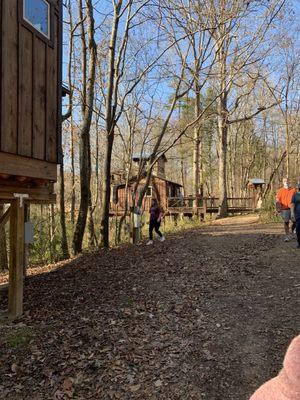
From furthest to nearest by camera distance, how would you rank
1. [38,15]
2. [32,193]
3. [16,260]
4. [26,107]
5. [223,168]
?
[223,168], [32,193], [16,260], [38,15], [26,107]

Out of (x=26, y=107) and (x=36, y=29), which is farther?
(x=36, y=29)

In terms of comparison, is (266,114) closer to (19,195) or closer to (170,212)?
(170,212)

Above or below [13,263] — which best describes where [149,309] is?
below

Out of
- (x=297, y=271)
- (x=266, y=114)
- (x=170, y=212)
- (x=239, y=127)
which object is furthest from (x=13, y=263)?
(x=239, y=127)

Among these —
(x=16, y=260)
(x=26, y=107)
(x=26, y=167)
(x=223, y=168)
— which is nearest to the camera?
(x=26, y=107)

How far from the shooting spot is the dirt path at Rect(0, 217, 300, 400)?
499 centimetres

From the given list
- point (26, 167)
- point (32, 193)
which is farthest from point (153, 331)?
point (32, 193)

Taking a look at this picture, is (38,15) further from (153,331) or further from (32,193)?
(153,331)

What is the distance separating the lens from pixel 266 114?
41.2 metres

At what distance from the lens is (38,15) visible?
729 centimetres

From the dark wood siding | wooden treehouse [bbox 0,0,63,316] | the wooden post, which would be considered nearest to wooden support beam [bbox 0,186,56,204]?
wooden treehouse [bbox 0,0,63,316]

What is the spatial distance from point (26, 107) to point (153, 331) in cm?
415

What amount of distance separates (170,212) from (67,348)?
84.7 feet

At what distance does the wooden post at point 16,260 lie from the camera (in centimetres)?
739
